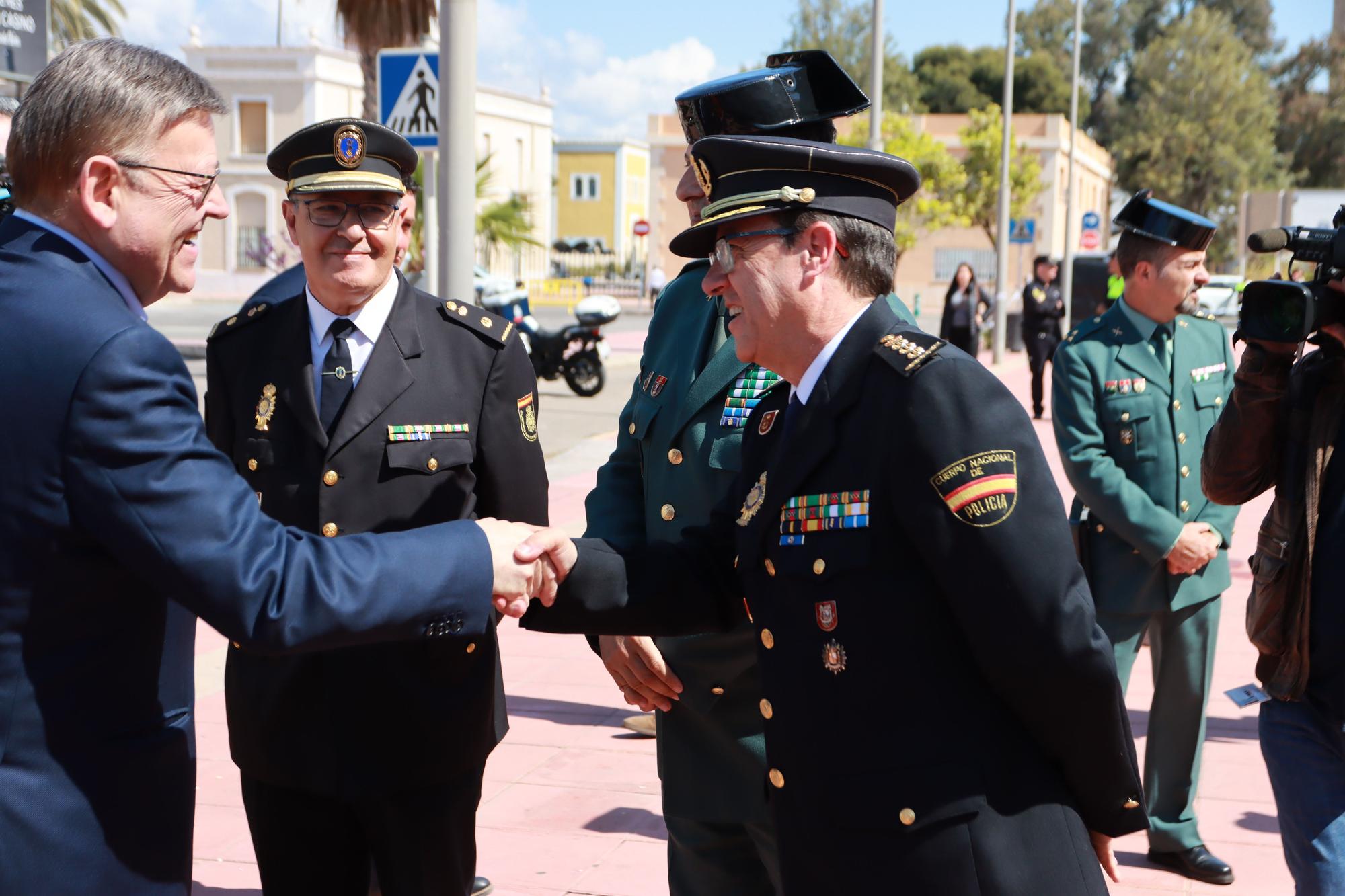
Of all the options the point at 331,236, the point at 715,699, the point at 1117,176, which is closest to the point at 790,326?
the point at 715,699

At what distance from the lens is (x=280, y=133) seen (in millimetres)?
47781

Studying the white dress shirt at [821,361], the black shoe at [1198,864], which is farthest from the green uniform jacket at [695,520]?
the black shoe at [1198,864]

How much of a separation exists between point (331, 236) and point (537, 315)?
3767cm

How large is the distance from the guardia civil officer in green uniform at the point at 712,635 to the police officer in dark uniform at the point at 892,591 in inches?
22.7

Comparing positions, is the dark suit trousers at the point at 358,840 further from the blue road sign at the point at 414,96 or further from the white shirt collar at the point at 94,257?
the blue road sign at the point at 414,96

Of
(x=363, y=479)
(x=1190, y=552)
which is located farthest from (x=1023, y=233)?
(x=363, y=479)

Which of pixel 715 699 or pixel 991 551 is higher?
pixel 991 551

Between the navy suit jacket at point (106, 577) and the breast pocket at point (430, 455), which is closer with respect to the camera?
the navy suit jacket at point (106, 577)

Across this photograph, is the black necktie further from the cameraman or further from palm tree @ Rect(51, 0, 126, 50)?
palm tree @ Rect(51, 0, 126, 50)

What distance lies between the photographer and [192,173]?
7.54 ft

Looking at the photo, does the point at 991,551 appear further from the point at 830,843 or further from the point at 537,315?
the point at 537,315

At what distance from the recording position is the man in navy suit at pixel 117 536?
203cm

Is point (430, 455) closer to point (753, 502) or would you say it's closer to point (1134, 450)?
point (753, 502)

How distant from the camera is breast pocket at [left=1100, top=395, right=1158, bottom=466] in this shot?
15.3 ft
